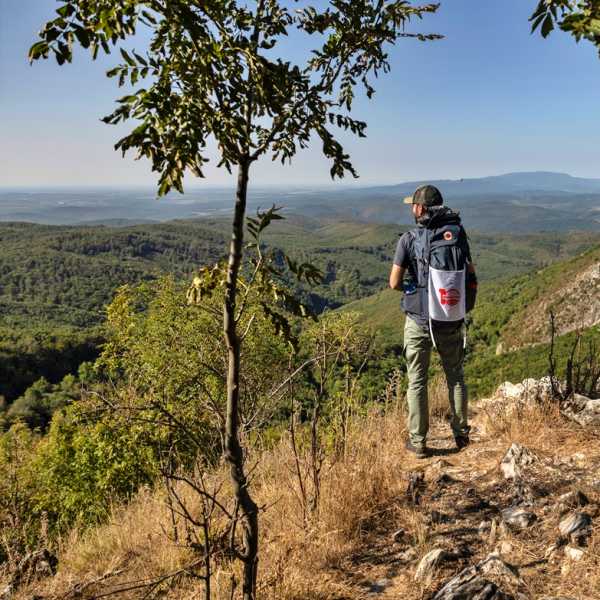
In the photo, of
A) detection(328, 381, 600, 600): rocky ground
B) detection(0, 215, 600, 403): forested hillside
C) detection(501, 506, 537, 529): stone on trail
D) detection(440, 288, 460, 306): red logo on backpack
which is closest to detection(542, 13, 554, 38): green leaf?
detection(440, 288, 460, 306): red logo on backpack

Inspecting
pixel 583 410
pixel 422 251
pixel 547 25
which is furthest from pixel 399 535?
pixel 547 25

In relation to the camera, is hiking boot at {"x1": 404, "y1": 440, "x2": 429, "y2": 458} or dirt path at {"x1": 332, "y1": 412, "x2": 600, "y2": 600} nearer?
dirt path at {"x1": 332, "y1": 412, "x2": 600, "y2": 600}

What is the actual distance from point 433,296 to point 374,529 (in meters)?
1.78

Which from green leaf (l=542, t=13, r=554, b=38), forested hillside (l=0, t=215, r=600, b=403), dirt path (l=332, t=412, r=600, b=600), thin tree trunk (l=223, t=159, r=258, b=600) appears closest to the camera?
thin tree trunk (l=223, t=159, r=258, b=600)

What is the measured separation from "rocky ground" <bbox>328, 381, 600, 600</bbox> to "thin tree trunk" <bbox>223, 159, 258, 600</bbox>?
2.11ft

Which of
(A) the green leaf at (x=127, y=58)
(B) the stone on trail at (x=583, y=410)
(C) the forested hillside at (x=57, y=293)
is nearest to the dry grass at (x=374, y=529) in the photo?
(B) the stone on trail at (x=583, y=410)

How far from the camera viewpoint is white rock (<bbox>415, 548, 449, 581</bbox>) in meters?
2.16

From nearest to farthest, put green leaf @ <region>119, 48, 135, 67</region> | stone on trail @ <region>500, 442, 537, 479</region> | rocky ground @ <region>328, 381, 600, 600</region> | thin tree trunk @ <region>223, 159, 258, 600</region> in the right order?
green leaf @ <region>119, 48, 135, 67</region> → thin tree trunk @ <region>223, 159, 258, 600</region> → rocky ground @ <region>328, 381, 600, 600</region> → stone on trail @ <region>500, 442, 537, 479</region>

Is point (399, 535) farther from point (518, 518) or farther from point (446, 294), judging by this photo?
point (446, 294)

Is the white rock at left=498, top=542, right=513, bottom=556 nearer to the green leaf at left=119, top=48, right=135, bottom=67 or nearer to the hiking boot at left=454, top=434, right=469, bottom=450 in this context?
the hiking boot at left=454, top=434, right=469, bottom=450

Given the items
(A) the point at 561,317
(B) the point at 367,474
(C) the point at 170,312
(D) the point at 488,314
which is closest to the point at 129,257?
(D) the point at 488,314

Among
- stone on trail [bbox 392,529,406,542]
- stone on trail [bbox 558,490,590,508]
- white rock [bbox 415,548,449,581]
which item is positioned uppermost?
stone on trail [bbox 558,490,590,508]

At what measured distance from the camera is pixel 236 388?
1.84m

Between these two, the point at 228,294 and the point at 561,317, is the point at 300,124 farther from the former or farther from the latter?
the point at 561,317
